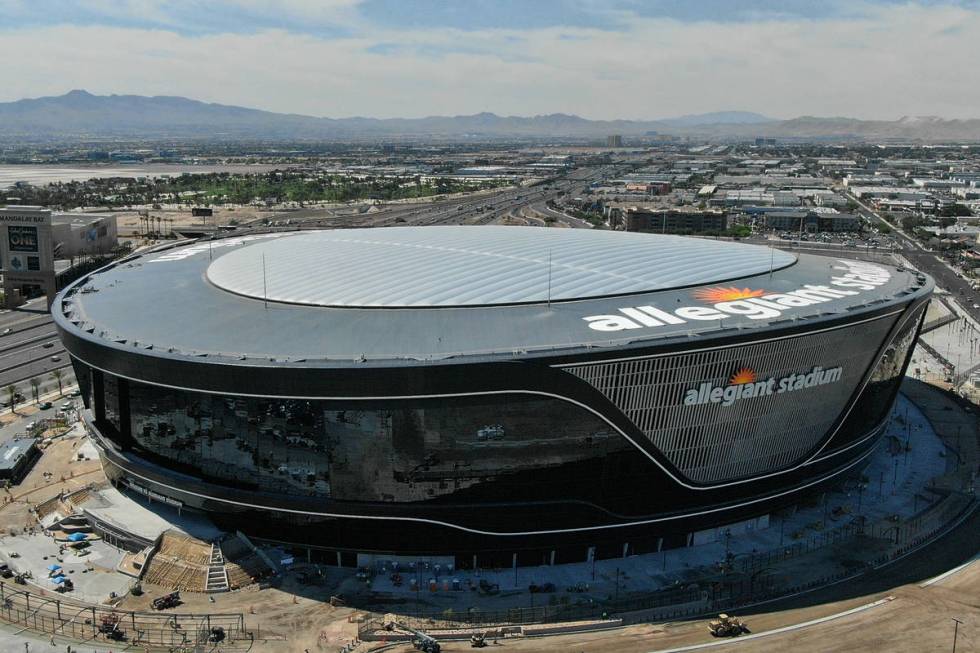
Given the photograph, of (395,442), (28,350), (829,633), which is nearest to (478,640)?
(395,442)

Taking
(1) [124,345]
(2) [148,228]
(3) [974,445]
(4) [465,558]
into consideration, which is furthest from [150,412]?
(2) [148,228]

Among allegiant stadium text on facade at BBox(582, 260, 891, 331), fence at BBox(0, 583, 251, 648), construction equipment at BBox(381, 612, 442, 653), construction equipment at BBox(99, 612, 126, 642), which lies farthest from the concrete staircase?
allegiant stadium text on facade at BBox(582, 260, 891, 331)

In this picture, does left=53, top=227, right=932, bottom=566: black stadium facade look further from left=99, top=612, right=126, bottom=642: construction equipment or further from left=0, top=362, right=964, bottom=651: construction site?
left=99, top=612, right=126, bottom=642: construction equipment

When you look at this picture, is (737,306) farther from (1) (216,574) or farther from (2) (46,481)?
(2) (46,481)

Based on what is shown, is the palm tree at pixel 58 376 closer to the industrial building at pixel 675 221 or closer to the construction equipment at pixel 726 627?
the construction equipment at pixel 726 627

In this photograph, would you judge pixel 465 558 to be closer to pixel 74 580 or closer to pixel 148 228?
pixel 74 580

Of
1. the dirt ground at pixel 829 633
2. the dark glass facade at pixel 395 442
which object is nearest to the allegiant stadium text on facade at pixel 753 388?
the dark glass facade at pixel 395 442
